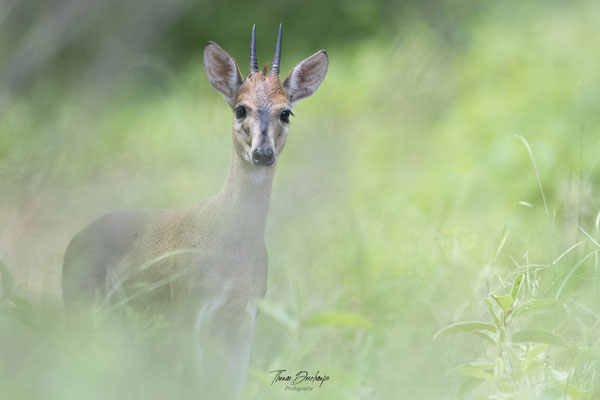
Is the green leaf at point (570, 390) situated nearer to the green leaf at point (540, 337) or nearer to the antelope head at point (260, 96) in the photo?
the green leaf at point (540, 337)

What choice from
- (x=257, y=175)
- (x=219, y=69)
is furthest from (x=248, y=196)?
(x=219, y=69)

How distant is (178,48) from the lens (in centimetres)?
653

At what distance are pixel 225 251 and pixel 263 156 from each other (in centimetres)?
38

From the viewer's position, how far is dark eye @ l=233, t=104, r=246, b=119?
3.01m

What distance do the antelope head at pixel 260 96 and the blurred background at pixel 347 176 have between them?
1.06ft

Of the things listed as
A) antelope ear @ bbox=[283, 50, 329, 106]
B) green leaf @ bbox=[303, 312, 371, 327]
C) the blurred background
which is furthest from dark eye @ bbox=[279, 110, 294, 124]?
green leaf @ bbox=[303, 312, 371, 327]

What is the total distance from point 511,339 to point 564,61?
432 cm

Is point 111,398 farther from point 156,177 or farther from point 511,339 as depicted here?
point 156,177

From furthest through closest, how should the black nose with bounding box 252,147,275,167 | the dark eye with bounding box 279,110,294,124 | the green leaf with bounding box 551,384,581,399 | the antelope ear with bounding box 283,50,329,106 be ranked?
the antelope ear with bounding box 283,50,329,106 → the dark eye with bounding box 279,110,294,124 → the black nose with bounding box 252,147,275,167 → the green leaf with bounding box 551,384,581,399

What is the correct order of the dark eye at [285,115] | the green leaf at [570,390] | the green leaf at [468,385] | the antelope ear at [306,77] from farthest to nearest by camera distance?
the antelope ear at [306,77]
the dark eye at [285,115]
the green leaf at [468,385]
the green leaf at [570,390]

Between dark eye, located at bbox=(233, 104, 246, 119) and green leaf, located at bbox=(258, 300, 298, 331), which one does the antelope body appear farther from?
green leaf, located at bbox=(258, 300, 298, 331)

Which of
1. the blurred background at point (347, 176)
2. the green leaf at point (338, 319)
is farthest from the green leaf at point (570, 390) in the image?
the green leaf at point (338, 319)

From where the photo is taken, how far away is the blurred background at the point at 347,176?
2.29 metres

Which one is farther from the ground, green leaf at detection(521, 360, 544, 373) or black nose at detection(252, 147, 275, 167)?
black nose at detection(252, 147, 275, 167)
